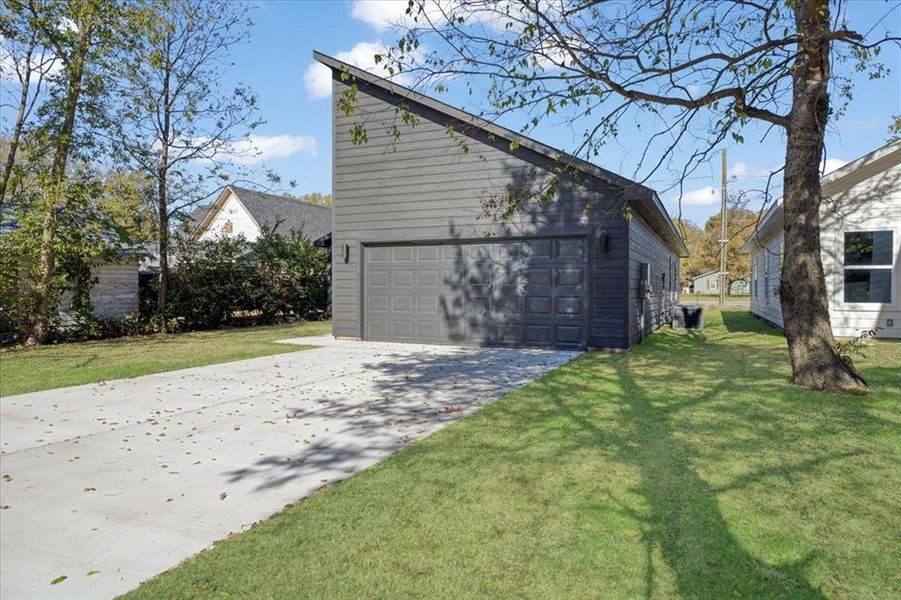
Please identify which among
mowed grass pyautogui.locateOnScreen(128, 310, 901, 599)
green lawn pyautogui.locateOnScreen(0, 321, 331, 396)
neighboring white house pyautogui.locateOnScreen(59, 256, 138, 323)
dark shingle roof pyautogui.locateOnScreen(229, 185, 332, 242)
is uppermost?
dark shingle roof pyautogui.locateOnScreen(229, 185, 332, 242)

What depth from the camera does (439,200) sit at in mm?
11266

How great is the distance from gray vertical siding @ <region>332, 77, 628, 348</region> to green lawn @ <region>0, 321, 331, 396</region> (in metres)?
2.46

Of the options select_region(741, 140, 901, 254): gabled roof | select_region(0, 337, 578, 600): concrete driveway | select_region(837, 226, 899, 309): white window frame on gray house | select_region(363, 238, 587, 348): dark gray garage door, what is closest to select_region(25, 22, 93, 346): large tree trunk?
select_region(0, 337, 578, 600): concrete driveway

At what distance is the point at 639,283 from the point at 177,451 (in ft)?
31.2

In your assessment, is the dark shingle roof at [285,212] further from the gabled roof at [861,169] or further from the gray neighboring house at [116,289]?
the gabled roof at [861,169]

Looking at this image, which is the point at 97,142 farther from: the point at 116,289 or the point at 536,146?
the point at 536,146

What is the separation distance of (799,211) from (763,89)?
1.45 m

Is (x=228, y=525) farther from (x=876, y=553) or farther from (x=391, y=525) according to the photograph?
(x=876, y=553)

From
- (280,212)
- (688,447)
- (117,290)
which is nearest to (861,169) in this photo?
(688,447)

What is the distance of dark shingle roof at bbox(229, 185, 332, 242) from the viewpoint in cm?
2645

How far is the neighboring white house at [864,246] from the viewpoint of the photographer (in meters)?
11.3

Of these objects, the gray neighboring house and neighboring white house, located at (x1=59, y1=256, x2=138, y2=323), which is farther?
neighboring white house, located at (x1=59, y1=256, x2=138, y2=323)

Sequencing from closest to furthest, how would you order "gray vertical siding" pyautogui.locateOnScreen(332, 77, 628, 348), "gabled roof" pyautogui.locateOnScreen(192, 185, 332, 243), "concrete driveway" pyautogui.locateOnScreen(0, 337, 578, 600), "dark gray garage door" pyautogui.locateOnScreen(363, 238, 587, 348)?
"concrete driveway" pyautogui.locateOnScreen(0, 337, 578, 600) → "gray vertical siding" pyautogui.locateOnScreen(332, 77, 628, 348) → "dark gray garage door" pyautogui.locateOnScreen(363, 238, 587, 348) → "gabled roof" pyautogui.locateOnScreen(192, 185, 332, 243)

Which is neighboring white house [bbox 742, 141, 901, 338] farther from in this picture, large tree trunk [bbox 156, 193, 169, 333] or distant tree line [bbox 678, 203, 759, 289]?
distant tree line [bbox 678, 203, 759, 289]
